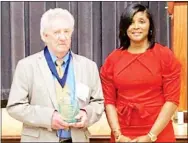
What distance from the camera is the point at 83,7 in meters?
3.89

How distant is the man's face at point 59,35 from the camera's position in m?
1.79

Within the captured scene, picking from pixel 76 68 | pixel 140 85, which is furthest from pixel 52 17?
pixel 140 85

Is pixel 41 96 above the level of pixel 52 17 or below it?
below

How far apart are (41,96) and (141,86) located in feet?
1.45

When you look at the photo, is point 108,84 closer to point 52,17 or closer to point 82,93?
point 82,93

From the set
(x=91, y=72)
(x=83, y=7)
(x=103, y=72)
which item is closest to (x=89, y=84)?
(x=91, y=72)

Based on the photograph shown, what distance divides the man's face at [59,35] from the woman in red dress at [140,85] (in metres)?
0.30

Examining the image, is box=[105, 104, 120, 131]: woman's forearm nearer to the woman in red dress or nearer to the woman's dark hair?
the woman in red dress

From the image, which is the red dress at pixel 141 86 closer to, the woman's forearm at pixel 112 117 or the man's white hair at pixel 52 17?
the woman's forearm at pixel 112 117

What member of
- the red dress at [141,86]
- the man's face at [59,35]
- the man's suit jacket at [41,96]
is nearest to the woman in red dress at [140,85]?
the red dress at [141,86]

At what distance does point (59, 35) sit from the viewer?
1793 millimetres

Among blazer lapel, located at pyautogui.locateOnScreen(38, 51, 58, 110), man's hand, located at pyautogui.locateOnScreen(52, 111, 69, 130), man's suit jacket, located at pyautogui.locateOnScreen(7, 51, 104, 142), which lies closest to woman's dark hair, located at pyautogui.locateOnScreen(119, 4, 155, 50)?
man's suit jacket, located at pyautogui.locateOnScreen(7, 51, 104, 142)

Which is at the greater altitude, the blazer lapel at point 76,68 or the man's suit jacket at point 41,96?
the blazer lapel at point 76,68

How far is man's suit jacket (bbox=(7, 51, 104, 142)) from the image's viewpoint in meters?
1.77
